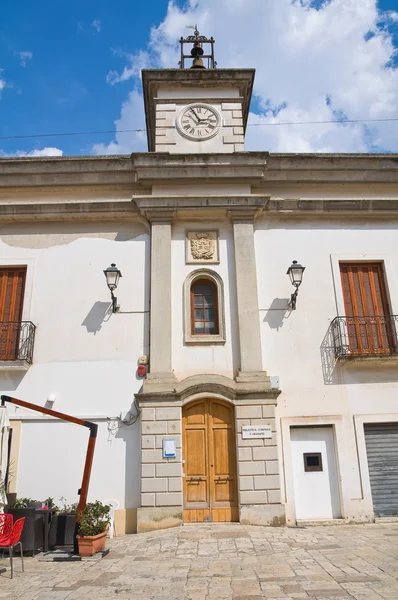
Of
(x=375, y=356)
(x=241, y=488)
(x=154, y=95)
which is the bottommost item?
(x=241, y=488)

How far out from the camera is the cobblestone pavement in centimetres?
543

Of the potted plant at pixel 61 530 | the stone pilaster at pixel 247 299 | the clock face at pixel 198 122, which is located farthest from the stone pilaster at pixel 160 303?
the potted plant at pixel 61 530

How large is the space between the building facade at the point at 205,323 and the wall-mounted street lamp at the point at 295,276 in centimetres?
26

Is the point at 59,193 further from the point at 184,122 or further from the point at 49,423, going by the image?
the point at 49,423

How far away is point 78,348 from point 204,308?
3.07 m

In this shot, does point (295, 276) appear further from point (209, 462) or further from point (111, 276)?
point (209, 462)

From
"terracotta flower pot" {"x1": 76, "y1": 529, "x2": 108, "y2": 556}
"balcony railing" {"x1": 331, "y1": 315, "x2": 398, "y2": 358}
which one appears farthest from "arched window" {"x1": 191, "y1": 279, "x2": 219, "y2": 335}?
"terracotta flower pot" {"x1": 76, "y1": 529, "x2": 108, "y2": 556}

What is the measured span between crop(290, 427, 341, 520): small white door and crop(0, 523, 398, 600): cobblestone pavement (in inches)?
35.3

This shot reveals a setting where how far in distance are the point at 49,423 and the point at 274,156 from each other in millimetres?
8364

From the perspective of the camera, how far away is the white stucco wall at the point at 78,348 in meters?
9.73

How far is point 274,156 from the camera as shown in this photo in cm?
1177

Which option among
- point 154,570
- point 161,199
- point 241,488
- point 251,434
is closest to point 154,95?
point 161,199

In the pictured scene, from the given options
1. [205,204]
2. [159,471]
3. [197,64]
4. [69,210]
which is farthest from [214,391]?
[197,64]

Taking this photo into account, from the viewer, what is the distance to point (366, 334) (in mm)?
10852
